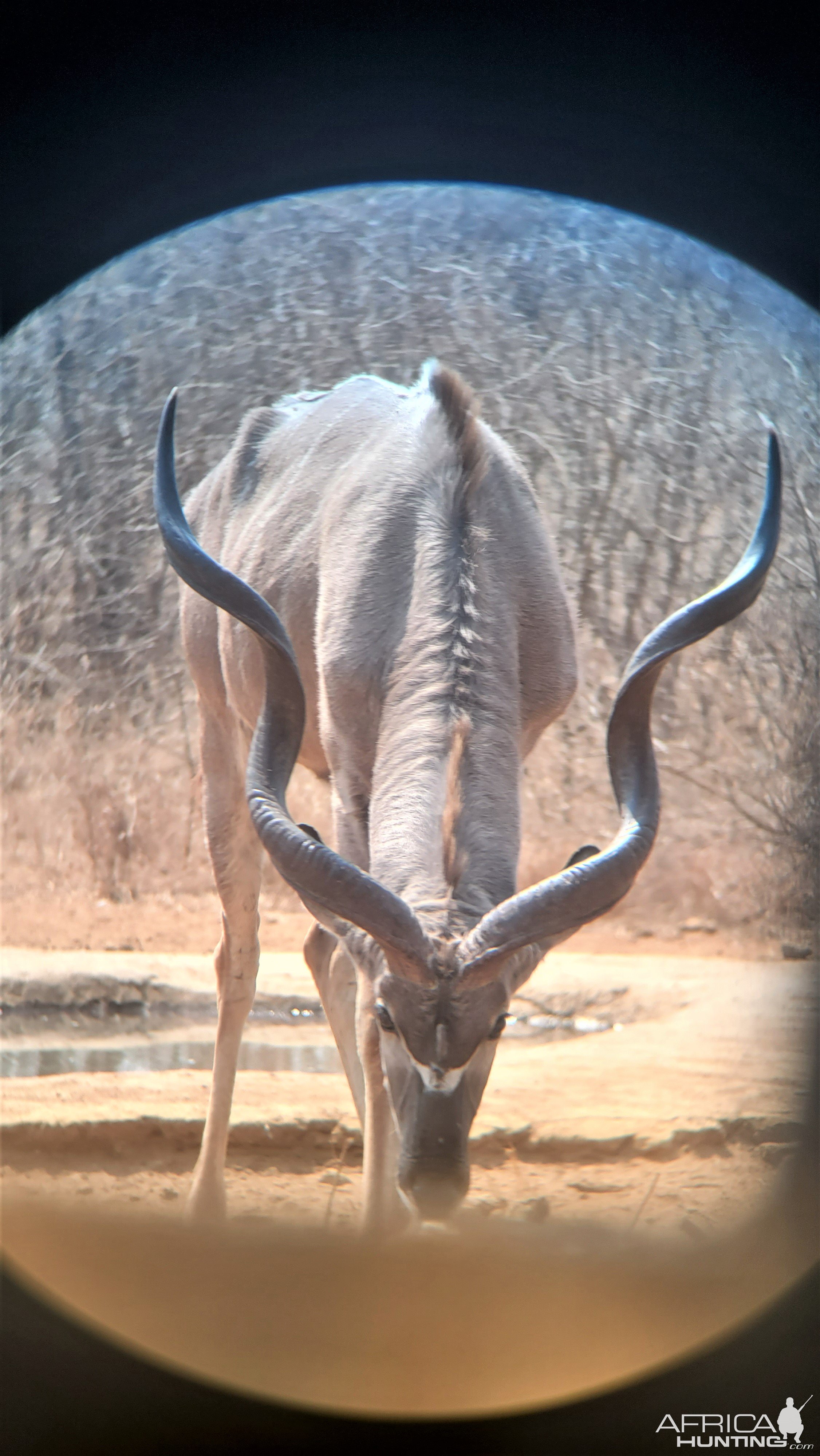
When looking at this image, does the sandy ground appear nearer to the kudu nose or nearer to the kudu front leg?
the kudu front leg

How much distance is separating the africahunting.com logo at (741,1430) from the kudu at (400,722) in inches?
23.6

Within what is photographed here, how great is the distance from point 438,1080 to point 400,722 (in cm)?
92

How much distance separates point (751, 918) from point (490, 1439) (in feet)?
16.0

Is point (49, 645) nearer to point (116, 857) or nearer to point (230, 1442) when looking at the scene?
point (116, 857)

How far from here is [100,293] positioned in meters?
4.09

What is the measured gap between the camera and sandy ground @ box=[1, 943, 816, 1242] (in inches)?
151

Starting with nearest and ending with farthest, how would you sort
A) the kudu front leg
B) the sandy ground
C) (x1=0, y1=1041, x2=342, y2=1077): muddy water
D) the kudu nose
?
the kudu nose → the sandy ground → the kudu front leg → (x1=0, y1=1041, x2=342, y2=1077): muddy water

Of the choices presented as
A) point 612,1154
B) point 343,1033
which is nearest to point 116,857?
point 343,1033

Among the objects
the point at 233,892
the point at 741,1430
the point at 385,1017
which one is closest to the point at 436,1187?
the point at 385,1017

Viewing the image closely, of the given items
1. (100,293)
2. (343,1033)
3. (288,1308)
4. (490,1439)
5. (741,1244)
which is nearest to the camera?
(490,1439)

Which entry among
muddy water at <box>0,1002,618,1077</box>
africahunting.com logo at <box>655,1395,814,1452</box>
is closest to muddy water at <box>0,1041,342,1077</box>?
muddy water at <box>0,1002,618,1077</box>

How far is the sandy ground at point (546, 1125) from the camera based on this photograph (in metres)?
3.83

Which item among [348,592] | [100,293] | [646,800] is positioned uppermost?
[100,293]

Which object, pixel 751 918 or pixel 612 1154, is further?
pixel 751 918
